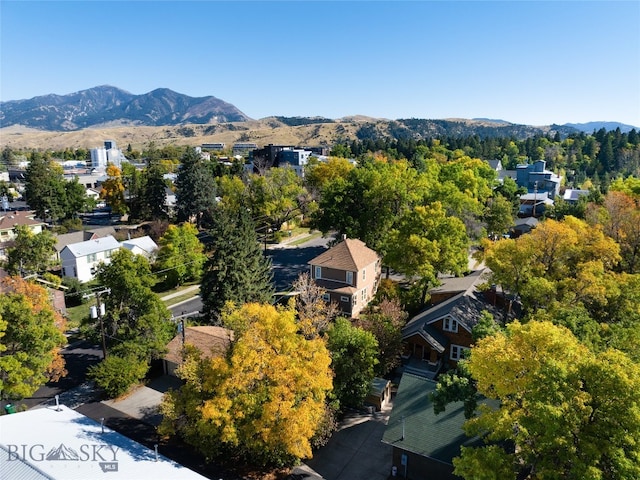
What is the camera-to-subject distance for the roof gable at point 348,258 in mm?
42966

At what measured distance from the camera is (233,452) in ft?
78.0

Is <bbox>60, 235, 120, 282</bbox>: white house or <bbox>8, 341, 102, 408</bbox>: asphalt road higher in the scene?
<bbox>60, 235, 120, 282</bbox>: white house

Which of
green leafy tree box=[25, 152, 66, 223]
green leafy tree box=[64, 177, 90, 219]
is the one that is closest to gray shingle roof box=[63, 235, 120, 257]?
green leafy tree box=[25, 152, 66, 223]

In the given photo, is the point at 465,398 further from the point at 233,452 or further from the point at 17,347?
the point at 17,347

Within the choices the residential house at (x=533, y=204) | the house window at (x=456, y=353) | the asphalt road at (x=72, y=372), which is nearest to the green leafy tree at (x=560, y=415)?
the house window at (x=456, y=353)

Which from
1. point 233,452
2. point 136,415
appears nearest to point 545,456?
point 233,452

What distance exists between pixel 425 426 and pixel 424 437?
599 mm

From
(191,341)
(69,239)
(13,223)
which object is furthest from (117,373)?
(13,223)

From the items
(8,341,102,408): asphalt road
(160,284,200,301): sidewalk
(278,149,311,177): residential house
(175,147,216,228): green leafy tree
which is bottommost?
(8,341,102,408): asphalt road

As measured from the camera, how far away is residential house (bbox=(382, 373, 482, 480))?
21453 millimetres

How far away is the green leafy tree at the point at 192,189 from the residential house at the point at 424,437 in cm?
6232

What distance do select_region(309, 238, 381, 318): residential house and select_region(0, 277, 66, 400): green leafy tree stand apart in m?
23.8

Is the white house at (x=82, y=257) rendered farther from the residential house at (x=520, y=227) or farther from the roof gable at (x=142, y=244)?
the residential house at (x=520, y=227)

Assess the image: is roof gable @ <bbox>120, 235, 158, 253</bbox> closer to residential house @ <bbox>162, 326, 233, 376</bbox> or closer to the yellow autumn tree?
residential house @ <bbox>162, 326, 233, 376</bbox>
